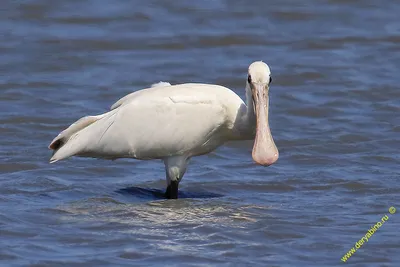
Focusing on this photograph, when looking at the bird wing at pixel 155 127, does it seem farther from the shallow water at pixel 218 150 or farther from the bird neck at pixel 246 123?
the shallow water at pixel 218 150

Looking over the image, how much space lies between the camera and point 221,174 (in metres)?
12.5

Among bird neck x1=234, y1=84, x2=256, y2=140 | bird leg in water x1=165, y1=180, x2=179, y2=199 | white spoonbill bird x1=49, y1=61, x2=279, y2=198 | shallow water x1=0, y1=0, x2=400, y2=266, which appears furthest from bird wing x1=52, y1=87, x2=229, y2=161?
shallow water x1=0, y1=0, x2=400, y2=266

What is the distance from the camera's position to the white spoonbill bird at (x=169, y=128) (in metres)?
11.1

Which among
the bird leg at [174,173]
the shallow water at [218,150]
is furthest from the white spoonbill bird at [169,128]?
the shallow water at [218,150]

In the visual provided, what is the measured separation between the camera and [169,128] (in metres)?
11.2

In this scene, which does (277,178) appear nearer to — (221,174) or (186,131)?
(221,174)

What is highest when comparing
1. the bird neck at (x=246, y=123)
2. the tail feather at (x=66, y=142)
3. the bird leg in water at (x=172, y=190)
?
the bird neck at (x=246, y=123)

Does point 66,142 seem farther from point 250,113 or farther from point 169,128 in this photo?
point 250,113

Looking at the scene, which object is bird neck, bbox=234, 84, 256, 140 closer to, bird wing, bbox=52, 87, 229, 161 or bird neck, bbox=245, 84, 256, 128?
bird neck, bbox=245, 84, 256, 128

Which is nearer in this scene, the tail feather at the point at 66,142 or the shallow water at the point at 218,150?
the shallow water at the point at 218,150

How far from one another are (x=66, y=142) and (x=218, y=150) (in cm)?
272

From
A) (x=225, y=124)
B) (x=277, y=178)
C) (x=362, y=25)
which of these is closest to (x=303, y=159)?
(x=277, y=178)

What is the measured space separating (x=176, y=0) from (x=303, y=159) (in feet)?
26.5

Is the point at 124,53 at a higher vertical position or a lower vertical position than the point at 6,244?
Result: higher
